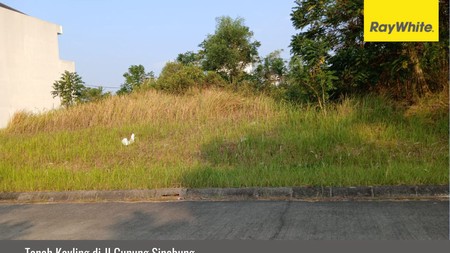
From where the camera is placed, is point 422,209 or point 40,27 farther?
point 40,27

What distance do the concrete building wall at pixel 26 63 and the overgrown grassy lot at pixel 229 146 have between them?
6.25 m

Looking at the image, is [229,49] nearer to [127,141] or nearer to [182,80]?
[182,80]

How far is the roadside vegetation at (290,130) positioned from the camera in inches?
265

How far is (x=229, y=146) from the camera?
8242 millimetres

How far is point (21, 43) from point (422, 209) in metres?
17.9

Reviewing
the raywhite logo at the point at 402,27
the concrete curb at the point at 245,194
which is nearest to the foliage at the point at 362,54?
the raywhite logo at the point at 402,27

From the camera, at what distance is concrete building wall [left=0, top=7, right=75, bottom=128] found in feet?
54.2

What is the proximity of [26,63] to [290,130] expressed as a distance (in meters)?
14.4

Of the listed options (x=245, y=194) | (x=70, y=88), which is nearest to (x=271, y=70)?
(x=70, y=88)

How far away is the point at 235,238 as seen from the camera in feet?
13.4

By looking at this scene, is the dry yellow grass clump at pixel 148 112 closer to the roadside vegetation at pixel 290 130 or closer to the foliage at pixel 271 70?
the roadside vegetation at pixel 290 130

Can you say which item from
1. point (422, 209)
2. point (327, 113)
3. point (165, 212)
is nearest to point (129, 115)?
point (327, 113)

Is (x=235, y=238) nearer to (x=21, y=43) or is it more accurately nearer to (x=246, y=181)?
(x=246, y=181)

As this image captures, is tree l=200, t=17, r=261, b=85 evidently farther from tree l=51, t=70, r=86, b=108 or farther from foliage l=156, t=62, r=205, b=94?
tree l=51, t=70, r=86, b=108
